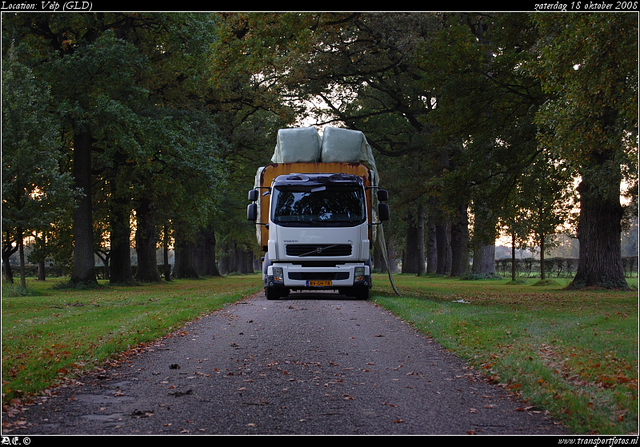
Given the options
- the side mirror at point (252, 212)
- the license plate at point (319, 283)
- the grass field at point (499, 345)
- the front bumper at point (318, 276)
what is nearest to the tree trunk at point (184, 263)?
the grass field at point (499, 345)

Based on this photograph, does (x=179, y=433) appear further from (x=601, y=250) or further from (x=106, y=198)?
(x=106, y=198)

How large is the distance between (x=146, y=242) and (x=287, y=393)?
30.7 m

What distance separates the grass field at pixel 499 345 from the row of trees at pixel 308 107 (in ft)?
12.2

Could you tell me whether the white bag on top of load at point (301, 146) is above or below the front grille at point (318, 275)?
above

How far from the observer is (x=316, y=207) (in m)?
16.4

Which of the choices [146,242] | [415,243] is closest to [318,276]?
[146,242]

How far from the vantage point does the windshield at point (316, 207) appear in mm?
16344

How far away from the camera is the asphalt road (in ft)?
17.1

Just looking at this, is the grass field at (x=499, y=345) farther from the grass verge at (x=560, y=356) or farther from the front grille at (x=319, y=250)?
Answer: the front grille at (x=319, y=250)

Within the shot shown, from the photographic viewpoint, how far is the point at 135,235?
111 ft

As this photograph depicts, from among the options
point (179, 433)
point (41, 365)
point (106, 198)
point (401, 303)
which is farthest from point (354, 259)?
point (106, 198)

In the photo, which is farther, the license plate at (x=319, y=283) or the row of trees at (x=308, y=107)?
the license plate at (x=319, y=283)
